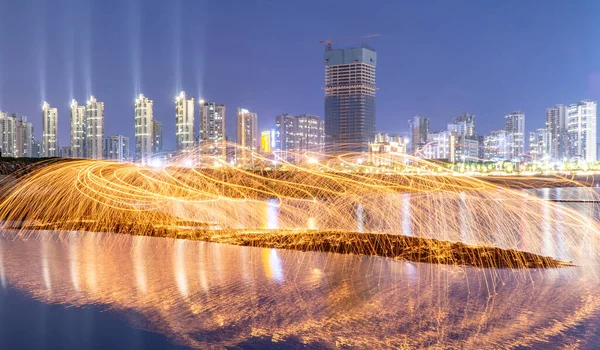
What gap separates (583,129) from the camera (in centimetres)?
15938

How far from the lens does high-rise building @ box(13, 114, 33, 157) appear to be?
329 ft

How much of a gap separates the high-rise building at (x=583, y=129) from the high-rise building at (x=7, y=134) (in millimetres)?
138981

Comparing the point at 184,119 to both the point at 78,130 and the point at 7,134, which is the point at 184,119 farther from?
the point at 7,134

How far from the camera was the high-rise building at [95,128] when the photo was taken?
8888 cm

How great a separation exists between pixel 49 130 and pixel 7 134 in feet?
34.8

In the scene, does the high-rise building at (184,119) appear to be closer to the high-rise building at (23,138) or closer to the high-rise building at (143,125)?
the high-rise building at (143,125)

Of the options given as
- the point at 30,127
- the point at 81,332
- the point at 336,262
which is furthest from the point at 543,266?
the point at 30,127

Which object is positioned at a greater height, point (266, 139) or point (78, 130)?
point (78, 130)

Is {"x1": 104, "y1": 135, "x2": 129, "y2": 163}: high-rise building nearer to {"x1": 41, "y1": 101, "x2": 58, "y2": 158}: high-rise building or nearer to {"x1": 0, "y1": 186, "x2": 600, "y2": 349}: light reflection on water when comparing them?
{"x1": 41, "y1": 101, "x2": 58, "y2": 158}: high-rise building

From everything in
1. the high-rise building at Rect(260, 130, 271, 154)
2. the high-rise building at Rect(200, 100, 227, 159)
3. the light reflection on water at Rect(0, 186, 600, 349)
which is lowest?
the light reflection on water at Rect(0, 186, 600, 349)

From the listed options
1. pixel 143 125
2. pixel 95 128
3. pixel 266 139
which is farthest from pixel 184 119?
pixel 95 128

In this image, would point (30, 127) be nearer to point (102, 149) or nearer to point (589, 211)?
point (102, 149)

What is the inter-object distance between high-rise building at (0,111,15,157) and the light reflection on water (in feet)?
325

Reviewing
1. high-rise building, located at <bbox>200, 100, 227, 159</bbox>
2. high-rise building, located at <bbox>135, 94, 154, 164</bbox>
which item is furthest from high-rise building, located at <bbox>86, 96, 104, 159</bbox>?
high-rise building, located at <bbox>200, 100, 227, 159</bbox>
